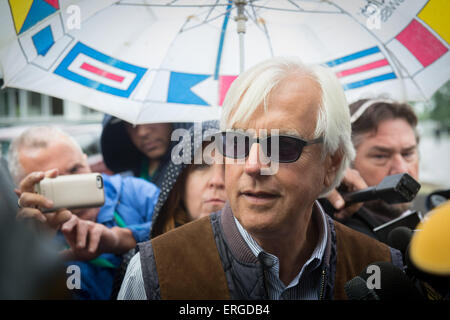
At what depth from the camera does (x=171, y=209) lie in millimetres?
1687

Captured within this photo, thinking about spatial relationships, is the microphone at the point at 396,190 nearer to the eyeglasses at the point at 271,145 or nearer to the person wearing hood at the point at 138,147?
the eyeglasses at the point at 271,145

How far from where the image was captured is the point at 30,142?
175 cm

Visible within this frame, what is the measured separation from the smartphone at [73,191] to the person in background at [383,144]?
1.15 meters

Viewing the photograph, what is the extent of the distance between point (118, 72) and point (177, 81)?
0.24 meters

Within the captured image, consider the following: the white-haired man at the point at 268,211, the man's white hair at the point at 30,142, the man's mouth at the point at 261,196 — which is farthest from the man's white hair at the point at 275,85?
the man's white hair at the point at 30,142

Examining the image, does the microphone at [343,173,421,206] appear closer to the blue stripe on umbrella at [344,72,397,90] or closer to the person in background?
the person in background

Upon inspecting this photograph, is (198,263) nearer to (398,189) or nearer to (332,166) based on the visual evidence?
(332,166)

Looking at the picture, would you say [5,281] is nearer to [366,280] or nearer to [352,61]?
[366,280]

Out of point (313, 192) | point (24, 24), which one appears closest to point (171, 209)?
point (313, 192)

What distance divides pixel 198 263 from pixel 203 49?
853 millimetres

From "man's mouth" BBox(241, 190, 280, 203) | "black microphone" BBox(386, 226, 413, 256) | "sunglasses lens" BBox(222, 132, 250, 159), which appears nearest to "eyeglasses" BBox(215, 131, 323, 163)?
"sunglasses lens" BBox(222, 132, 250, 159)

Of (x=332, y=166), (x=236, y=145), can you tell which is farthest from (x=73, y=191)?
(x=332, y=166)

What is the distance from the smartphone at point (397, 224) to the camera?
1648 millimetres

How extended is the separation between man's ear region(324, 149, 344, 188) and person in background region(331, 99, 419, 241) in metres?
0.45
